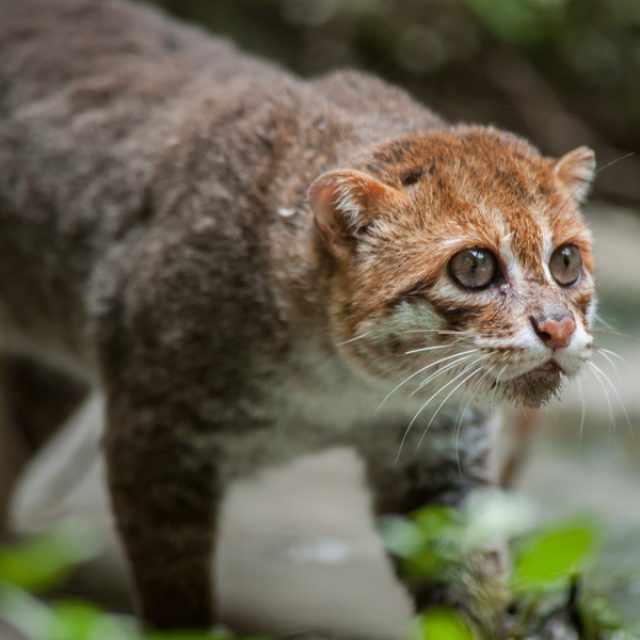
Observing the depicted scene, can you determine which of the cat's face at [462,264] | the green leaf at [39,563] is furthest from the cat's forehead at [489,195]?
the green leaf at [39,563]

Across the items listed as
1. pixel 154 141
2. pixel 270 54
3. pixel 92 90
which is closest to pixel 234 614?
pixel 154 141

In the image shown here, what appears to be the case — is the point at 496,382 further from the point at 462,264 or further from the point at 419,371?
the point at 462,264

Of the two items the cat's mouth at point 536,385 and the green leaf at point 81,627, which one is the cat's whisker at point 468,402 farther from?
the green leaf at point 81,627

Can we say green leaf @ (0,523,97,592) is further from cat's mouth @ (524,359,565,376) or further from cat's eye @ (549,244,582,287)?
cat's eye @ (549,244,582,287)

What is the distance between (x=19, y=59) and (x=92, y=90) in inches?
20.5

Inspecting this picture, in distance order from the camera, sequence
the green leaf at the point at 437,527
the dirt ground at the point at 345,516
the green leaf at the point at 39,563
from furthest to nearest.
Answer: the dirt ground at the point at 345,516, the green leaf at the point at 437,527, the green leaf at the point at 39,563

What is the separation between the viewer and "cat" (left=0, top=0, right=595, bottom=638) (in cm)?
420

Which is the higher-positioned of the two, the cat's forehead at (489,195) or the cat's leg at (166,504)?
the cat's forehead at (489,195)

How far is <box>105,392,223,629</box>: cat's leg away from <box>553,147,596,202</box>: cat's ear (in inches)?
66.6

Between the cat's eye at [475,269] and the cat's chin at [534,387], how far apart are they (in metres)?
0.33

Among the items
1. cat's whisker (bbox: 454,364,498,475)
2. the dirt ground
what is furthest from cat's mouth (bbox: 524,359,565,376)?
the dirt ground

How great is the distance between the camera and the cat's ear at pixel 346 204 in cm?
438

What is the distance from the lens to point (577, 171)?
15.3 feet

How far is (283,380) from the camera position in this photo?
4.88 m
